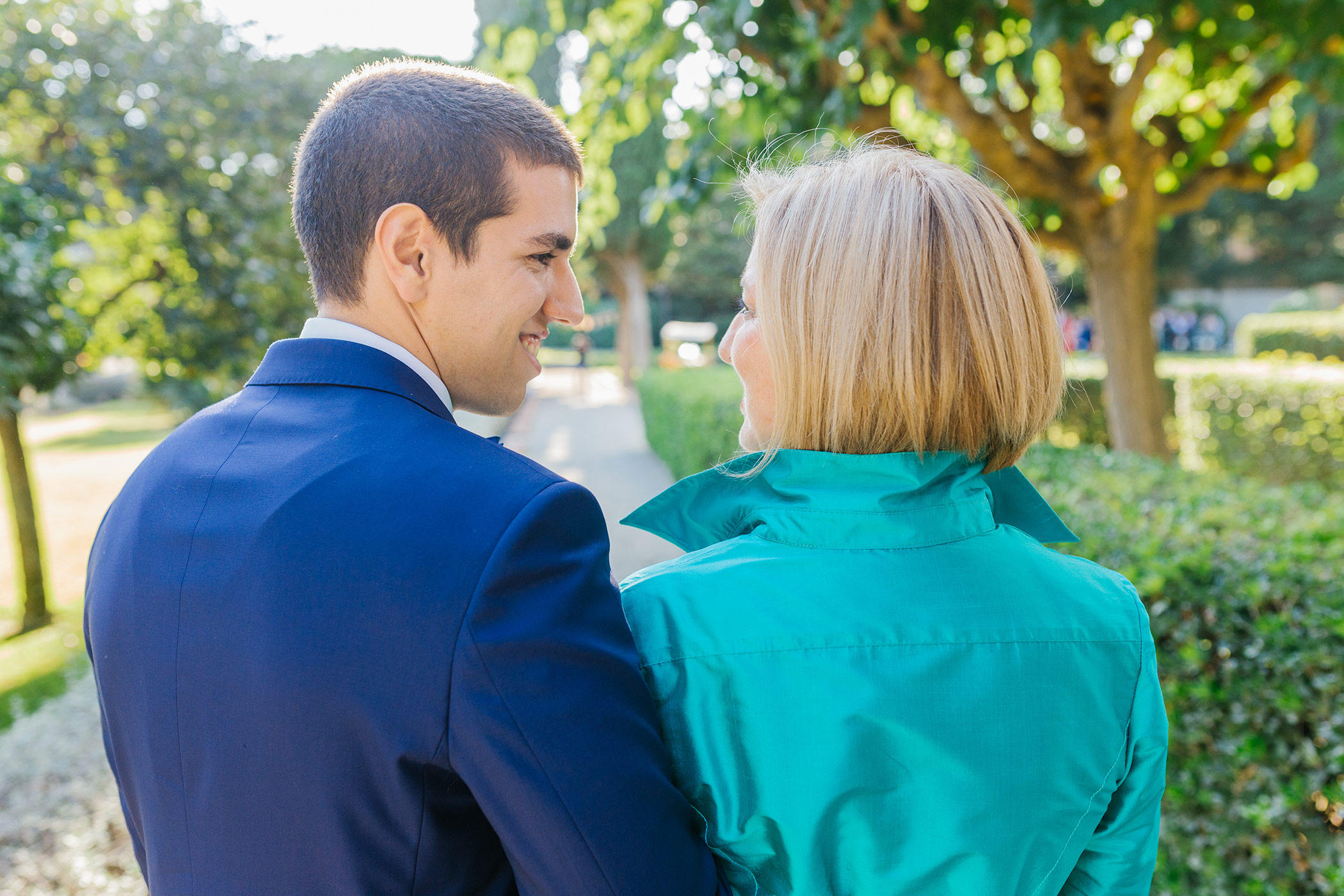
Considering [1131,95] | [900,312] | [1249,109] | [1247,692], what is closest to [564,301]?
[900,312]

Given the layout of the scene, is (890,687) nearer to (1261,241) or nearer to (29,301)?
(29,301)

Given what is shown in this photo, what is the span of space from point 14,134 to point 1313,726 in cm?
833

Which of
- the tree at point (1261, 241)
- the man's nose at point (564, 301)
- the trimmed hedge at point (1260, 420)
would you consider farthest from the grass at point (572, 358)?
the man's nose at point (564, 301)

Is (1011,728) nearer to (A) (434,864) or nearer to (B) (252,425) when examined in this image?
(A) (434,864)

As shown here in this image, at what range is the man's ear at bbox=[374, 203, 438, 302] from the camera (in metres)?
1.34

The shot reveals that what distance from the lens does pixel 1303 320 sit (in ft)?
58.3

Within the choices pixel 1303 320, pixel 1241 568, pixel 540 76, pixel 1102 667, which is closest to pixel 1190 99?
pixel 1241 568

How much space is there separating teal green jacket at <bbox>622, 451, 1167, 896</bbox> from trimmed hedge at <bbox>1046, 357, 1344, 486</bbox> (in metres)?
6.43

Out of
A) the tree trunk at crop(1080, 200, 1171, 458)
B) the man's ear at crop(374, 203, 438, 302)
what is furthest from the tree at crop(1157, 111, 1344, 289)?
the man's ear at crop(374, 203, 438, 302)

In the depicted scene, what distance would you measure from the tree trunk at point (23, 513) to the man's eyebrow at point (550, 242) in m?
7.67

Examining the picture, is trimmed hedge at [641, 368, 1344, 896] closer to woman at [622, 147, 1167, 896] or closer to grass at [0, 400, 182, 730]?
woman at [622, 147, 1167, 896]

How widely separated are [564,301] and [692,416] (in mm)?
7380

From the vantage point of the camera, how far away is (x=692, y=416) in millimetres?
8984

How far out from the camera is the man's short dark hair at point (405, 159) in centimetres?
134
